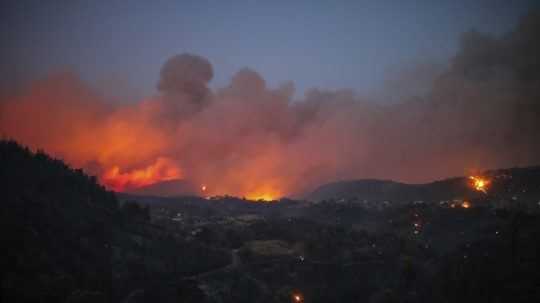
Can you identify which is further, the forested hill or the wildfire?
the wildfire

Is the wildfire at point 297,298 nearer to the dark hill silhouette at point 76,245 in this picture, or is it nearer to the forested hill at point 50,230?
the dark hill silhouette at point 76,245

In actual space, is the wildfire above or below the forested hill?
below

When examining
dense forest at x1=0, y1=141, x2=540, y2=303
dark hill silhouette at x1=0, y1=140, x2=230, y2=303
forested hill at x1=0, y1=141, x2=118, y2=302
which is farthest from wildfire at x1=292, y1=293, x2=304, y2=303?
forested hill at x1=0, y1=141, x2=118, y2=302

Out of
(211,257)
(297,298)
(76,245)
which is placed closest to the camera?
(76,245)

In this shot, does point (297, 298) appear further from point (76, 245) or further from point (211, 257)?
point (76, 245)

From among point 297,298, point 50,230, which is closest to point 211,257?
point 297,298

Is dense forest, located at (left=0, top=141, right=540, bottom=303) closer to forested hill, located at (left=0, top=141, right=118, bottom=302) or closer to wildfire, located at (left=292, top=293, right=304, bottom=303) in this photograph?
forested hill, located at (left=0, top=141, right=118, bottom=302)

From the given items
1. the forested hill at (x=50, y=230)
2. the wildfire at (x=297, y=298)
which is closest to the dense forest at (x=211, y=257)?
the forested hill at (x=50, y=230)

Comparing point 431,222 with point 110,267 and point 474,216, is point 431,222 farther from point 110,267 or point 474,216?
point 110,267

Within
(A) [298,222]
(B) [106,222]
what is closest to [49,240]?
(B) [106,222]

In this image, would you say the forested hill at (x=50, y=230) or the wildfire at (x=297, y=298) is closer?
the forested hill at (x=50, y=230)

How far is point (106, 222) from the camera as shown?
119 metres

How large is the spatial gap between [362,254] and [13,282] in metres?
107

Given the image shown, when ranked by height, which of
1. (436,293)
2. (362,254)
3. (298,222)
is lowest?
(436,293)
